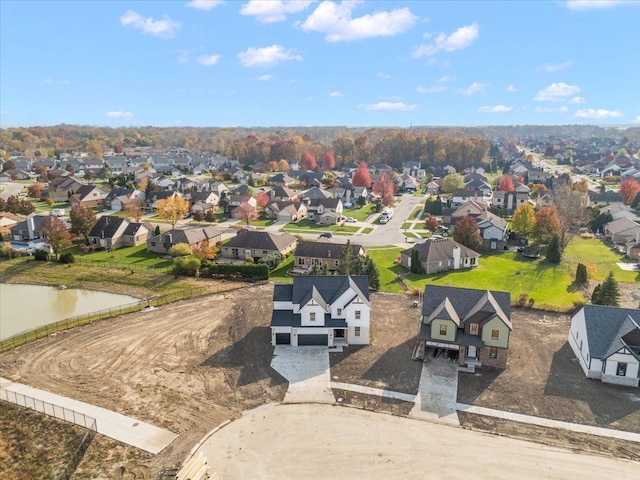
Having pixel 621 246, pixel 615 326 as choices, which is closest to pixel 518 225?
pixel 621 246

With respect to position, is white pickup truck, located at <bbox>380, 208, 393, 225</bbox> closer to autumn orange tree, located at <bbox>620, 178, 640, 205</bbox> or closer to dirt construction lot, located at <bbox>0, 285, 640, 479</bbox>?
dirt construction lot, located at <bbox>0, 285, 640, 479</bbox>

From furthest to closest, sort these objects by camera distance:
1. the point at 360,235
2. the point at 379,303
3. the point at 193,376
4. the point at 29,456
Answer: the point at 360,235 < the point at 379,303 < the point at 193,376 < the point at 29,456

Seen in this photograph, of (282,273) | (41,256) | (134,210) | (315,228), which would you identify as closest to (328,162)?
(315,228)

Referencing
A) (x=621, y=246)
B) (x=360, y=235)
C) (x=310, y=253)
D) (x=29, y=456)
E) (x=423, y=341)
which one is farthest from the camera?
(x=360, y=235)

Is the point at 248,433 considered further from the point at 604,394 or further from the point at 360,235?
the point at 360,235

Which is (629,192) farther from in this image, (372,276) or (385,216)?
(372,276)
